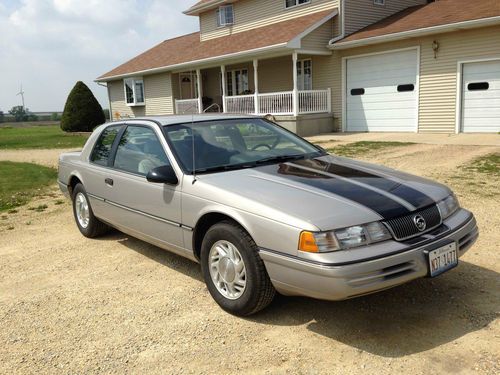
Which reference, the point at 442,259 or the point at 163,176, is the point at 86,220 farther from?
the point at 442,259

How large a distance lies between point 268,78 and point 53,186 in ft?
46.3

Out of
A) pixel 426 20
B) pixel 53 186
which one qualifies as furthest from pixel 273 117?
pixel 53 186

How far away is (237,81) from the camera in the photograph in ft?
80.6

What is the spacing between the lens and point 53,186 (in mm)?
9969

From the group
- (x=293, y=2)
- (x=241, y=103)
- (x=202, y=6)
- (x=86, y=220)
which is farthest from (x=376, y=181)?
(x=202, y=6)

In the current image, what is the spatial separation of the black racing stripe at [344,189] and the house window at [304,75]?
16573 mm

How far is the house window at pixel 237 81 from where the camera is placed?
2403cm

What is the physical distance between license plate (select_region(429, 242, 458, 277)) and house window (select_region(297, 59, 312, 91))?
17.2 meters

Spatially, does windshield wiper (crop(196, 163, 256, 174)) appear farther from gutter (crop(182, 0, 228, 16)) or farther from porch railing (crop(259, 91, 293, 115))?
gutter (crop(182, 0, 228, 16))

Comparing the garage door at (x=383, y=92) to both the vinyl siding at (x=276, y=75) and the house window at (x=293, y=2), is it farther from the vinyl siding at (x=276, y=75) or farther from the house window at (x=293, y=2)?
the house window at (x=293, y=2)

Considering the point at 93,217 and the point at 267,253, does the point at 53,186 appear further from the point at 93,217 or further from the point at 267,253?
the point at 267,253

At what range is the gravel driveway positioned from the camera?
3.08 metres

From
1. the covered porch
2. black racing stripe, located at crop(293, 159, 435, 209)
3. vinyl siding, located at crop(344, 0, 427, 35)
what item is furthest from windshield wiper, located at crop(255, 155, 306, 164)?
vinyl siding, located at crop(344, 0, 427, 35)

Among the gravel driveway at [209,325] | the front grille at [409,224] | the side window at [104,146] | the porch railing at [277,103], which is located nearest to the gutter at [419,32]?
the porch railing at [277,103]
